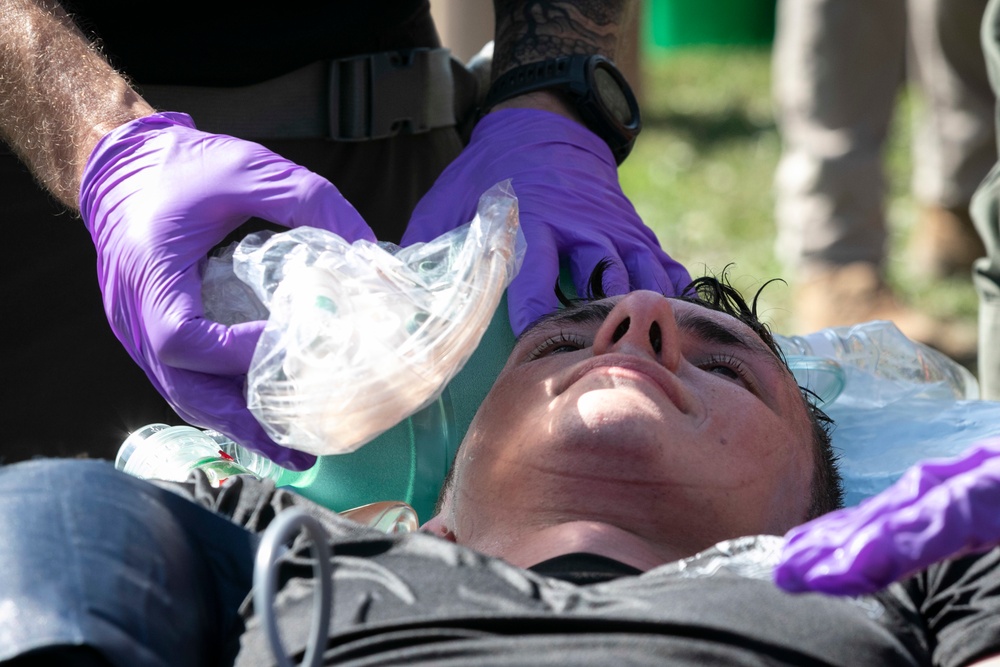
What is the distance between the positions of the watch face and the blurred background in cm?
83

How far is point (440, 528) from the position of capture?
1978 mm

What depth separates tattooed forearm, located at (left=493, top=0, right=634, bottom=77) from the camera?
2615 millimetres

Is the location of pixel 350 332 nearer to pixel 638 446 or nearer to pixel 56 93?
pixel 638 446

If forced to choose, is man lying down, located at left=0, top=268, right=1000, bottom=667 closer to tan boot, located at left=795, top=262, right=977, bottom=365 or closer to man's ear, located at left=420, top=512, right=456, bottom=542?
man's ear, located at left=420, top=512, right=456, bottom=542

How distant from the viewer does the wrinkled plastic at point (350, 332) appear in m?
1.57

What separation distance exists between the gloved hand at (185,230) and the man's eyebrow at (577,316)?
41 cm

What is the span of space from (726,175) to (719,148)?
567mm

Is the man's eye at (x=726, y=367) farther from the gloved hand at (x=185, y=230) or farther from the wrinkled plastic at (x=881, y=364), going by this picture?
the wrinkled plastic at (x=881, y=364)

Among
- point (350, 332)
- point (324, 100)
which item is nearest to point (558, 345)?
point (350, 332)

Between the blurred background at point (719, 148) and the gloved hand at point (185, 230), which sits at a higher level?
the gloved hand at point (185, 230)

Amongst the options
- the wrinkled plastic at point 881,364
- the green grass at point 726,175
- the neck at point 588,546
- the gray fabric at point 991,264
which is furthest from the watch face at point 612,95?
the green grass at point 726,175

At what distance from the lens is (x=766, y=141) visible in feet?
24.8

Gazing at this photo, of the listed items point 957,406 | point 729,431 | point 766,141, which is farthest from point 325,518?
point 766,141

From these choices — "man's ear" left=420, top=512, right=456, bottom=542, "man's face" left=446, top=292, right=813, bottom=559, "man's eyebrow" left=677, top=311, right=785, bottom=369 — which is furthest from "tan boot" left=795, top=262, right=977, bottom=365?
"man's ear" left=420, top=512, right=456, bottom=542
